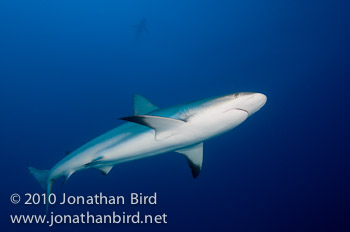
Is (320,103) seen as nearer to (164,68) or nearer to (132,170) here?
(164,68)

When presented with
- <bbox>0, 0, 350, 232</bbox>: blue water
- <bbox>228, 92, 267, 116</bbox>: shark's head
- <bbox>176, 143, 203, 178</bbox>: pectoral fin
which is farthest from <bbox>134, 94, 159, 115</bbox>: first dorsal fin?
<bbox>0, 0, 350, 232</bbox>: blue water

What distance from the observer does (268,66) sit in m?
32.0

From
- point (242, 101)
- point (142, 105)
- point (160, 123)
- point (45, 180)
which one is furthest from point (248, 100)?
point (45, 180)

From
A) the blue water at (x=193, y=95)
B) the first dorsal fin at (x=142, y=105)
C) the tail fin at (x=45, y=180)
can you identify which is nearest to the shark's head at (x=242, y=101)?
the first dorsal fin at (x=142, y=105)

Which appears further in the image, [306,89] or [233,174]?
[306,89]

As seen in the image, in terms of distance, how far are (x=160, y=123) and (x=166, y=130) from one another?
9.2 inches

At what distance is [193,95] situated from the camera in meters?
36.9

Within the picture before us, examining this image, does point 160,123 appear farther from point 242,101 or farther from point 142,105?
point 142,105

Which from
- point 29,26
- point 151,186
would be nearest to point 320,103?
point 151,186

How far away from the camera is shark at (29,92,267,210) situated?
229cm

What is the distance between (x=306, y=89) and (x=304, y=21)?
41.6 feet

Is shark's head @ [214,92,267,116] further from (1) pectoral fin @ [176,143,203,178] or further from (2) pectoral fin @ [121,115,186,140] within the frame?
(1) pectoral fin @ [176,143,203,178]

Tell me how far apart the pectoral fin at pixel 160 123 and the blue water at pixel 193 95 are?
17.6 metres

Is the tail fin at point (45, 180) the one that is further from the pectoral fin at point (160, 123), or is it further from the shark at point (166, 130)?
the pectoral fin at point (160, 123)
